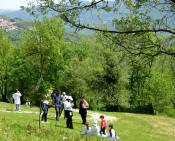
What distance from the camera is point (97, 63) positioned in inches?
1551

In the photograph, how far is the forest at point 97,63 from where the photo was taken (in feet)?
25.1

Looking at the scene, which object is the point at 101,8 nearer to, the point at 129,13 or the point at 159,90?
the point at 129,13

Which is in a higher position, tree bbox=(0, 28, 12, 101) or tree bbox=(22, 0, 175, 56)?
tree bbox=(0, 28, 12, 101)

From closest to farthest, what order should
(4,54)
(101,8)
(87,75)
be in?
(101,8), (87,75), (4,54)

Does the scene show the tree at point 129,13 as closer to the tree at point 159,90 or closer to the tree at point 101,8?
the tree at point 101,8

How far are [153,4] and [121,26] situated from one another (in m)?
1.28

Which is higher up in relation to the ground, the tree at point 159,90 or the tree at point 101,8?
the tree at point 101,8

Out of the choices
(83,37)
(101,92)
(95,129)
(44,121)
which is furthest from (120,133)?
(83,37)

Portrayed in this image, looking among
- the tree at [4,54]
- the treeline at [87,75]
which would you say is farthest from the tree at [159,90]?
the tree at [4,54]

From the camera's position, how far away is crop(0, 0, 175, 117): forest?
7.65 m

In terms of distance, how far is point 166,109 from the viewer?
4384cm

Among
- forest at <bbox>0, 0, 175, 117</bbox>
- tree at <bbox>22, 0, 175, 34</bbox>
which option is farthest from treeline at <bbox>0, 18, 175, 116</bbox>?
tree at <bbox>22, 0, 175, 34</bbox>

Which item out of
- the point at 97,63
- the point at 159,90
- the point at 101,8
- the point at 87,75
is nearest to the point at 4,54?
the point at 87,75

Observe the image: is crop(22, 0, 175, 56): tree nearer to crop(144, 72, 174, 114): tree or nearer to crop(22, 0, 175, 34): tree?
crop(22, 0, 175, 34): tree
